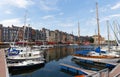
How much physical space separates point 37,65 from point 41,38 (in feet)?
445

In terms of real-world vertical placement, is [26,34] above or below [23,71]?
above

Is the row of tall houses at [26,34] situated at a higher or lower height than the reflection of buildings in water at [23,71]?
higher

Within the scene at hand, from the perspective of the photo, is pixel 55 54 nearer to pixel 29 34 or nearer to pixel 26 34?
pixel 26 34

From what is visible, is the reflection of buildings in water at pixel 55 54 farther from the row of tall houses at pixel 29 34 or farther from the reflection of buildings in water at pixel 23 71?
the row of tall houses at pixel 29 34

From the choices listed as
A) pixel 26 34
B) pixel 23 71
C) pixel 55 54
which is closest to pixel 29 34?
pixel 26 34

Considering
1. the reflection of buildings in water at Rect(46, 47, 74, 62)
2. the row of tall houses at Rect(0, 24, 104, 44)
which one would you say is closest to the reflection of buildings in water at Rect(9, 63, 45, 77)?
the reflection of buildings in water at Rect(46, 47, 74, 62)

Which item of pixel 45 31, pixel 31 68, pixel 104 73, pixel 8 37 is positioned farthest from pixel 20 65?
pixel 45 31

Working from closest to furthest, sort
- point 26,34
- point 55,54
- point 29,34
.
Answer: point 55,54 → point 26,34 → point 29,34

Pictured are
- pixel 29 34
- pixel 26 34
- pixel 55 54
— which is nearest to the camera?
pixel 55 54

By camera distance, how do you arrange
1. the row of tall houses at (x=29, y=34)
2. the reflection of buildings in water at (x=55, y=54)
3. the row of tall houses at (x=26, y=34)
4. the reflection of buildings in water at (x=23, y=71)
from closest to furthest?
the reflection of buildings in water at (x=23, y=71) < the reflection of buildings in water at (x=55, y=54) < the row of tall houses at (x=29, y=34) < the row of tall houses at (x=26, y=34)

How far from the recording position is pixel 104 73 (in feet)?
48.7

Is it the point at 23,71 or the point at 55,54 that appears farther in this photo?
the point at 55,54

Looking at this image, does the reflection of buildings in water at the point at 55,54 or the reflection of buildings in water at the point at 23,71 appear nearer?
the reflection of buildings in water at the point at 23,71

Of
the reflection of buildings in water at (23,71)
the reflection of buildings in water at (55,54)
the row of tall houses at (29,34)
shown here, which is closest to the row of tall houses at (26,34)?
the row of tall houses at (29,34)
